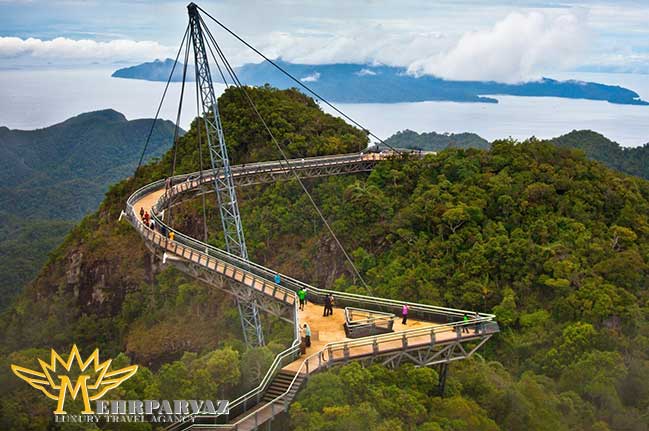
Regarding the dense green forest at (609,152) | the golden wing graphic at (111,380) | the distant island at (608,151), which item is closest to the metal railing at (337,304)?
the golden wing graphic at (111,380)

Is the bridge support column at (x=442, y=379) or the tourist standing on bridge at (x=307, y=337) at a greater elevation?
the tourist standing on bridge at (x=307, y=337)

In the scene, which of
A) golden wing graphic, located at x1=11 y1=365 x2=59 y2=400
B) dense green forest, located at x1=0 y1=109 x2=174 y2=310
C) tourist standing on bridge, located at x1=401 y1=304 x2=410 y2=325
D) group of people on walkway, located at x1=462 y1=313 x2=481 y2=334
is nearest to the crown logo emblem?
golden wing graphic, located at x1=11 y1=365 x2=59 y2=400

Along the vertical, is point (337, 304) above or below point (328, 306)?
below

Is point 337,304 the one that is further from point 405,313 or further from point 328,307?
point 405,313

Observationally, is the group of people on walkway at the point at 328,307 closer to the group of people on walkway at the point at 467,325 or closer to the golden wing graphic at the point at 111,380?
the group of people on walkway at the point at 467,325

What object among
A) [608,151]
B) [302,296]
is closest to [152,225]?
[302,296]

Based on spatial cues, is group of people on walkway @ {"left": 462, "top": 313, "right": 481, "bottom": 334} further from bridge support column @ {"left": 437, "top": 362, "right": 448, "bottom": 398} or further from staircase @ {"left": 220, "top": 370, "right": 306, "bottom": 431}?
staircase @ {"left": 220, "top": 370, "right": 306, "bottom": 431}

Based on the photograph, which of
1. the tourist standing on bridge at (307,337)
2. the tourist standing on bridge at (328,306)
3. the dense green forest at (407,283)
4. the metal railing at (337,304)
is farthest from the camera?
the tourist standing on bridge at (328,306)
